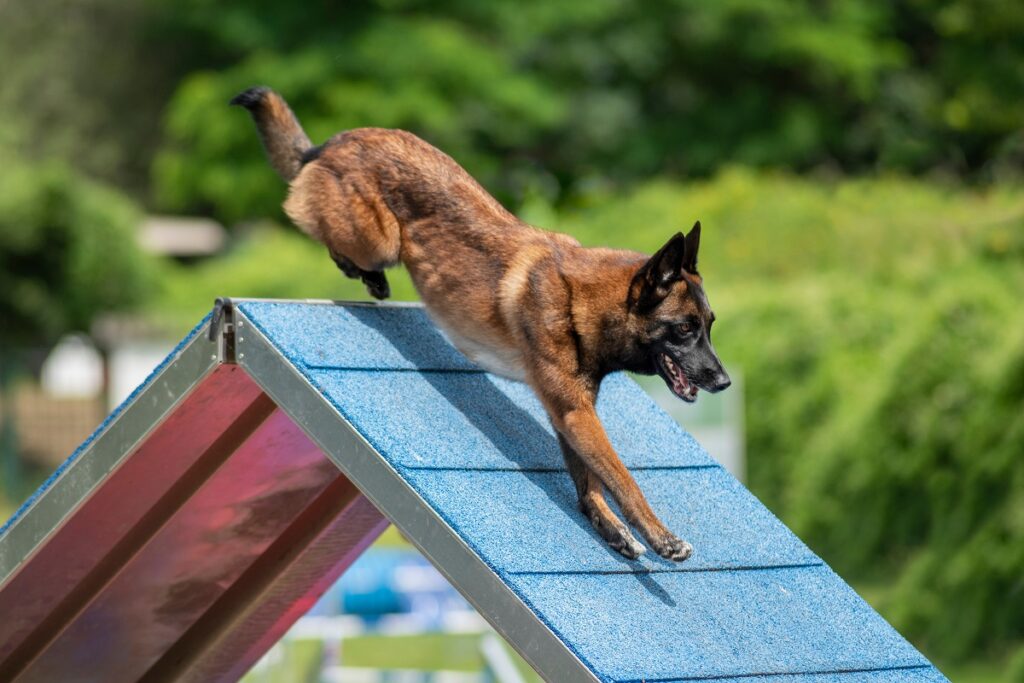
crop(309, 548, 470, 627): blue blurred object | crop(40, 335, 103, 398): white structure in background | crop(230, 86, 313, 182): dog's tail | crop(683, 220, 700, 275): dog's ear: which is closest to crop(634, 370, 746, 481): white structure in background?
crop(309, 548, 470, 627): blue blurred object

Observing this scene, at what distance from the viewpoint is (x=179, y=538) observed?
5141mm

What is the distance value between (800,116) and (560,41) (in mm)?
5240

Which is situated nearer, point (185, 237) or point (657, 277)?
point (657, 277)

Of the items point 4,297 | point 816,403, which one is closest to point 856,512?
point 816,403

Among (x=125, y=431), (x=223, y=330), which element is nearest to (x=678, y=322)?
(x=223, y=330)

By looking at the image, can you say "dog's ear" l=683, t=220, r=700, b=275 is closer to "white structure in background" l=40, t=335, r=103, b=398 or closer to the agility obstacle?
the agility obstacle

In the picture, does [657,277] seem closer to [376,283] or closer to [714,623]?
[714,623]

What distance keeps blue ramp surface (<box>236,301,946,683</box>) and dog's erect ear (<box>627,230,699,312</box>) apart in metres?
0.59

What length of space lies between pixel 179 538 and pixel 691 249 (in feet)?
5.77

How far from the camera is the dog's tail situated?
5785 mm

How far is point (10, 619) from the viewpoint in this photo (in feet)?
15.9

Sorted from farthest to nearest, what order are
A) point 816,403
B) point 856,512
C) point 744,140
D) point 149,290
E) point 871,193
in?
point 744,140
point 149,290
point 871,193
point 816,403
point 856,512

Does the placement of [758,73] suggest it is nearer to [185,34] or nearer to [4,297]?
[185,34]

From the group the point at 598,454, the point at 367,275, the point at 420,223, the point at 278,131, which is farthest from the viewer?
the point at 278,131
